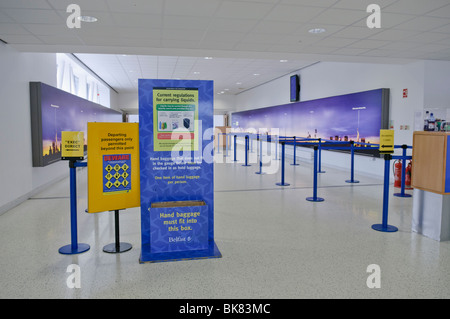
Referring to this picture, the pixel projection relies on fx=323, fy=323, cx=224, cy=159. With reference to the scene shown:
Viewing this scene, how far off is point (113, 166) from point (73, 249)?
101 cm

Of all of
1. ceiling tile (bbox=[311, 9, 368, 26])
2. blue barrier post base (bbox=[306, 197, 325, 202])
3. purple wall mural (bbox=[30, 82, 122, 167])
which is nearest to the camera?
ceiling tile (bbox=[311, 9, 368, 26])

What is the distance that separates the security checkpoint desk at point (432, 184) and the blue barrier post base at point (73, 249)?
403 cm

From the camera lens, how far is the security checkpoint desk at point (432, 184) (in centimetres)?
382

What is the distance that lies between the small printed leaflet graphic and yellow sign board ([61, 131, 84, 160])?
37 cm

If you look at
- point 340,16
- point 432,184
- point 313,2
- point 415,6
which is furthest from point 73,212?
point 415,6

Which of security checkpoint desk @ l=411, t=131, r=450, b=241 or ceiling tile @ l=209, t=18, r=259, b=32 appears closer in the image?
security checkpoint desk @ l=411, t=131, r=450, b=241

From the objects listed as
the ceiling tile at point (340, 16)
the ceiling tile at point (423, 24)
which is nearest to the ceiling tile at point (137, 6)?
the ceiling tile at point (340, 16)

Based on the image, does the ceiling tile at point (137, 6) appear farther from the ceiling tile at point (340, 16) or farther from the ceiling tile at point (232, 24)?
the ceiling tile at point (340, 16)

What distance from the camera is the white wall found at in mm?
5328

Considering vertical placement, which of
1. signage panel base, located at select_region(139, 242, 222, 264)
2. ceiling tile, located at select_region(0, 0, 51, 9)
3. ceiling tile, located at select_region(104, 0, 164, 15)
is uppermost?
ceiling tile, located at select_region(104, 0, 164, 15)

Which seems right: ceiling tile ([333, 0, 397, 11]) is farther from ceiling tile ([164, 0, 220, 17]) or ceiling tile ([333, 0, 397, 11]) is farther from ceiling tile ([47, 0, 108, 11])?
ceiling tile ([47, 0, 108, 11])

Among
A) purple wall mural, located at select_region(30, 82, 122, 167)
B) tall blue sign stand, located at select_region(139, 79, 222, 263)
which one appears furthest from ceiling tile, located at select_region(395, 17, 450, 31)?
purple wall mural, located at select_region(30, 82, 122, 167)

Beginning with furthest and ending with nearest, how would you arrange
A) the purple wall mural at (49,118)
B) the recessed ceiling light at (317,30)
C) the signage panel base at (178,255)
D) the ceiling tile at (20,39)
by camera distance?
the purple wall mural at (49,118), the recessed ceiling light at (317,30), the ceiling tile at (20,39), the signage panel base at (178,255)
